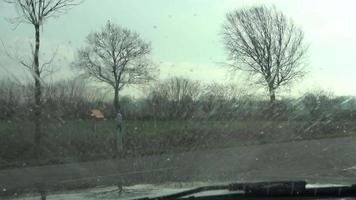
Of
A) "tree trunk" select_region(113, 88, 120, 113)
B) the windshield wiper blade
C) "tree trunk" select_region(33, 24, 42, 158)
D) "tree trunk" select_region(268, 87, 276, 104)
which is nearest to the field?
"tree trunk" select_region(33, 24, 42, 158)

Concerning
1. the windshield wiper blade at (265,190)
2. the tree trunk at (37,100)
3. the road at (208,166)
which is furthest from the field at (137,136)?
the windshield wiper blade at (265,190)

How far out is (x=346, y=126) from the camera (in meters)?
35.7

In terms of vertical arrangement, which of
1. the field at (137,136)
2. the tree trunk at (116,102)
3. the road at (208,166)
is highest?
the tree trunk at (116,102)

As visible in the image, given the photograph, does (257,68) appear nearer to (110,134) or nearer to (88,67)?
(88,67)

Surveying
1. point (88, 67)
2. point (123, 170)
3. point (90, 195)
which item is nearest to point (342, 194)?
point (90, 195)

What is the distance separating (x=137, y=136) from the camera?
989 inches

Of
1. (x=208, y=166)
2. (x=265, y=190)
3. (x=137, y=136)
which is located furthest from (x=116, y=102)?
(x=265, y=190)

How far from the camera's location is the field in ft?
67.5

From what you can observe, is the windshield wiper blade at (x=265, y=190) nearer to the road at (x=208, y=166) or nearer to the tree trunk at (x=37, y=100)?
the road at (x=208, y=166)

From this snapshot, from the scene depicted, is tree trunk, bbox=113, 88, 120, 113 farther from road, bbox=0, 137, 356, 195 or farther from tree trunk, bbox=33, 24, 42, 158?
road, bbox=0, 137, 356, 195

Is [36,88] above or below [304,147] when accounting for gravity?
above

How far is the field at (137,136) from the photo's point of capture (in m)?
20.6

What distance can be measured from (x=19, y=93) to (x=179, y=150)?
5.90 meters

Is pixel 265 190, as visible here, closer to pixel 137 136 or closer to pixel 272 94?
pixel 137 136
